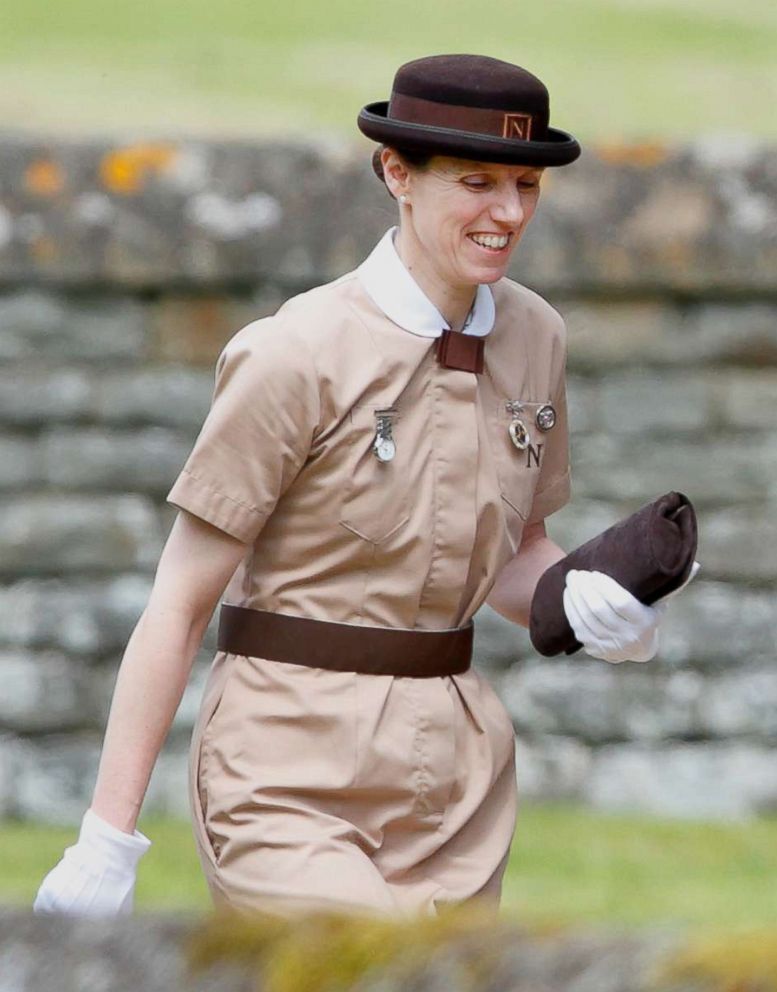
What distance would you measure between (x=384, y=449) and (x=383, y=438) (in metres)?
0.02

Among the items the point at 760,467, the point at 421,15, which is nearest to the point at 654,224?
the point at 760,467

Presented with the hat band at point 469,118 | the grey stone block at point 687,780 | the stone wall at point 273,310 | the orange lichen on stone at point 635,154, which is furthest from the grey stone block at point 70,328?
the hat band at point 469,118

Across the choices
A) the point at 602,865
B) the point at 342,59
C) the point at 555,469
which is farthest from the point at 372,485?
the point at 342,59

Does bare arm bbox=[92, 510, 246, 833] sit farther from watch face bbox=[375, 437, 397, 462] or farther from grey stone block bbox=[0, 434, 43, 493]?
grey stone block bbox=[0, 434, 43, 493]

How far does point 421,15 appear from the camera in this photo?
26.6 feet

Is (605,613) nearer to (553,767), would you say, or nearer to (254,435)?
(254,435)

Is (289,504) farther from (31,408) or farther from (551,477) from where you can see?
(31,408)

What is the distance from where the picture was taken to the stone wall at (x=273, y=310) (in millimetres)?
5664

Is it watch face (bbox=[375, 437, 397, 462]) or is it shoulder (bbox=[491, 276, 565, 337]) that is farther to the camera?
shoulder (bbox=[491, 276, 565, 337])

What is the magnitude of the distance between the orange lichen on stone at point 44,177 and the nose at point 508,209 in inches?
106

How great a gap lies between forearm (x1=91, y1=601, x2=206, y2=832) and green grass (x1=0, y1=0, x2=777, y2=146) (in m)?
2.86

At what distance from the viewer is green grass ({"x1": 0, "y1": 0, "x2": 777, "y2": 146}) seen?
6.59 metres

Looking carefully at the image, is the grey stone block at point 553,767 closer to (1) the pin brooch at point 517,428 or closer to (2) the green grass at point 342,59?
(2) the green grass at point 342,59

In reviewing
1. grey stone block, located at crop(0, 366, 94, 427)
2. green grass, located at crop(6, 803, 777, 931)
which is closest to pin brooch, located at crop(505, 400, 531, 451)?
green grass, located at crop(6, 803, 777, 931)
